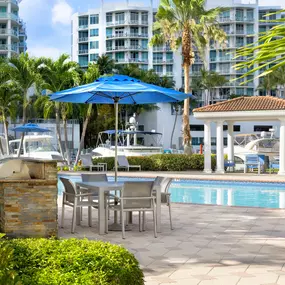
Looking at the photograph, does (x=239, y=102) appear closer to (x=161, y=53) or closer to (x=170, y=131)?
(x=170, y=131)

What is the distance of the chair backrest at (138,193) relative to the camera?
7539mm

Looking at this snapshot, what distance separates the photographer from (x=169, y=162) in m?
25.6

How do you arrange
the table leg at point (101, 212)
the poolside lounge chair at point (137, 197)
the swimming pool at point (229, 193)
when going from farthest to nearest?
the swimming pool at point (229, 193)
the table leg at point (101, 212)
the poolside lounge chair at point (137, 197)

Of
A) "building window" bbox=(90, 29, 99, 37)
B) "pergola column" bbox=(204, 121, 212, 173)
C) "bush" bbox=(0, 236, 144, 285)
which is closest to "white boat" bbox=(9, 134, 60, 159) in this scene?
"pergola column" bbox=(204, 121, 212, 173)

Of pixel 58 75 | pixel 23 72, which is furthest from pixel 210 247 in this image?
pixel 23 72

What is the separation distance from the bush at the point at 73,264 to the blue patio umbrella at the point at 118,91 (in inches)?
192

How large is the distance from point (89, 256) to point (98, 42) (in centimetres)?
7371

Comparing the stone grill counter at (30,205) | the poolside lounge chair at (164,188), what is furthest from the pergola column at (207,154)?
the stone grill counter at (30,205)

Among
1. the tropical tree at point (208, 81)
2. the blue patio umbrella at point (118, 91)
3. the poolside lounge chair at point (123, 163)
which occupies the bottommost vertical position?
the poolside lounge chair at point (123, 163)

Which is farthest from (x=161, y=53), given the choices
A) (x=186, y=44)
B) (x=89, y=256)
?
(x=89, y=256)

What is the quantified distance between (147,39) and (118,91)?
6655 cm

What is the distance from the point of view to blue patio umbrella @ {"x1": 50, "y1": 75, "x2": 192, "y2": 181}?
8516 mm

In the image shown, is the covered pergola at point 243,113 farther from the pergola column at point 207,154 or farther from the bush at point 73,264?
the bush at point 73,264

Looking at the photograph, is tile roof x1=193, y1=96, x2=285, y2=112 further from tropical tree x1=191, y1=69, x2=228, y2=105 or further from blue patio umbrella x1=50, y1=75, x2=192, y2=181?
tropical tree x1=191, y1=69, x2=228, y2=105
